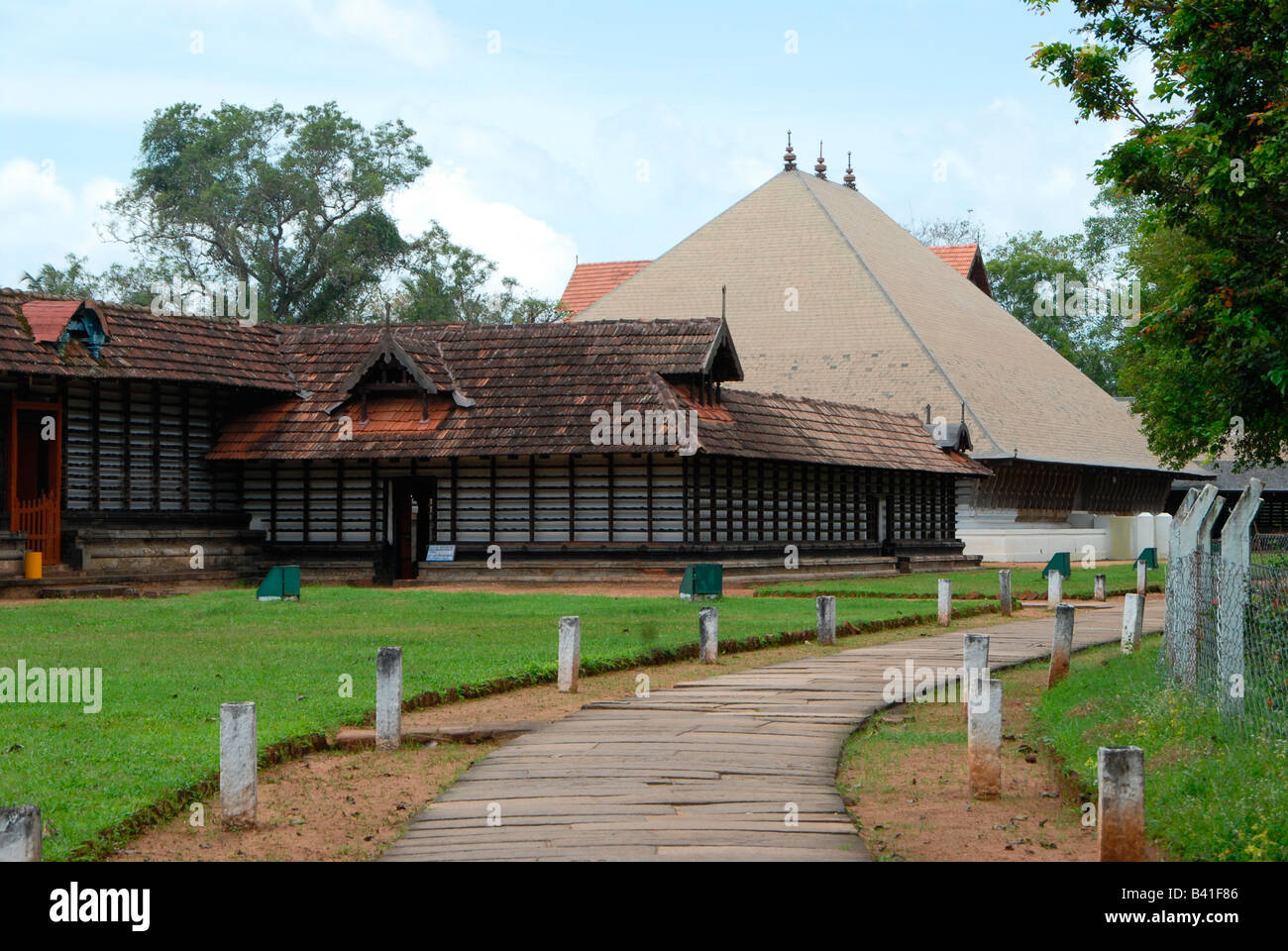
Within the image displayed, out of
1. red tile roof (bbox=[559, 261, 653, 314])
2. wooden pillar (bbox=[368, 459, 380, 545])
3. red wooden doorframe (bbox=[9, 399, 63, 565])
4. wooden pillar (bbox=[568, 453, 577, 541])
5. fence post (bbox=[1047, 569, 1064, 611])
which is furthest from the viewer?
red tile roof (bbox=[559, 261, 653, 314])

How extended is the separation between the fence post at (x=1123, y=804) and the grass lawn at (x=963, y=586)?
21.0 metres

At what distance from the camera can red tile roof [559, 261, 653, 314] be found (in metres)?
66.8

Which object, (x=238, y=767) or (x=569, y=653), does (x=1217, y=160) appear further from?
(x=238, y=767)

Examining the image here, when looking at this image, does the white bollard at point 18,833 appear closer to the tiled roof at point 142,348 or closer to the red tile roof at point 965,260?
the tiled roof at point 142,348

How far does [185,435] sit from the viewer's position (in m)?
34.6

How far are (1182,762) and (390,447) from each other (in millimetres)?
26036

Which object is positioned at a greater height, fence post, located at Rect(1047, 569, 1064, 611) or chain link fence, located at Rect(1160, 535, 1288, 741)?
chain link fence, located at Rect(1160, 535, 1288, 741)

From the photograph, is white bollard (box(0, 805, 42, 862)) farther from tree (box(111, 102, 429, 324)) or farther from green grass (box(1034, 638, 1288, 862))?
tree (box(111, 102, 429, 324))

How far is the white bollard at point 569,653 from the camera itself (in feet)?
49.9

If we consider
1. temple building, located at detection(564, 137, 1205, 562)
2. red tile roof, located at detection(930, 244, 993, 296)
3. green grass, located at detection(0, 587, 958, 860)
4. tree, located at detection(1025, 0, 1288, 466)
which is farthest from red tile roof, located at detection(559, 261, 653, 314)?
tree, located at detection(1025, 0, 1288, 466)

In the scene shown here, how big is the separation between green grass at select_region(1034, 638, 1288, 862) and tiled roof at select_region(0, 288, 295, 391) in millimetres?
23054

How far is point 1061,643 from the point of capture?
1599 centimetres

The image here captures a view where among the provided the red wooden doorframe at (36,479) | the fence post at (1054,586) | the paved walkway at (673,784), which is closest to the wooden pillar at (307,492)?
the red wooden doorframe at (36,479)
